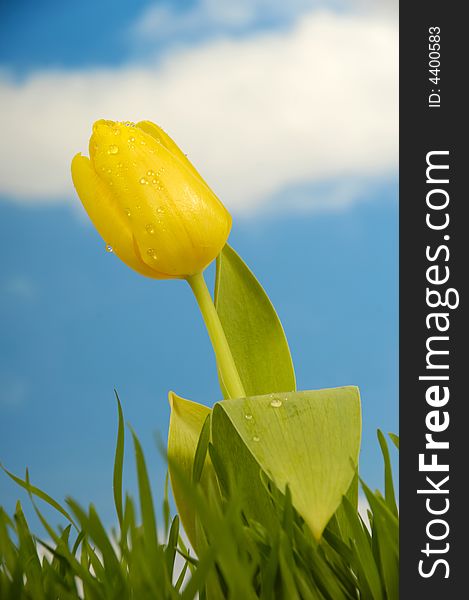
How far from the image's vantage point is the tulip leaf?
42cm

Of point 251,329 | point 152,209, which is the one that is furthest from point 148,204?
point 251,329

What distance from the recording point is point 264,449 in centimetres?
32

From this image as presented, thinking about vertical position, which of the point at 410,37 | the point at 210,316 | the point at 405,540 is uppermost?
the point at 410,37

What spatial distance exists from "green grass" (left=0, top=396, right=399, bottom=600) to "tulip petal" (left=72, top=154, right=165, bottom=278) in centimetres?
8

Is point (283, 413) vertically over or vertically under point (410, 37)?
under

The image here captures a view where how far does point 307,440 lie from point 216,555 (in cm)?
6

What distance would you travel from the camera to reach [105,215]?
14.9 inches

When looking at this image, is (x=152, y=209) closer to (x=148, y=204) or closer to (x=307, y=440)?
(x=148, y=204)

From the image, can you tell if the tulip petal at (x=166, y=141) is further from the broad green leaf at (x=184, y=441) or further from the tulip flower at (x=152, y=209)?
the broad green leaf at (x=184, y=441)

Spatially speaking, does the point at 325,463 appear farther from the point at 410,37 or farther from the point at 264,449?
the point at 410,37

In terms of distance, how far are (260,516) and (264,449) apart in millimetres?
58

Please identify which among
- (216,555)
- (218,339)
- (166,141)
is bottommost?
(216,555)

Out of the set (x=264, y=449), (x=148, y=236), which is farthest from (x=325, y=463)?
(x=148, y=236)

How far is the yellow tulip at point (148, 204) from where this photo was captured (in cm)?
37
